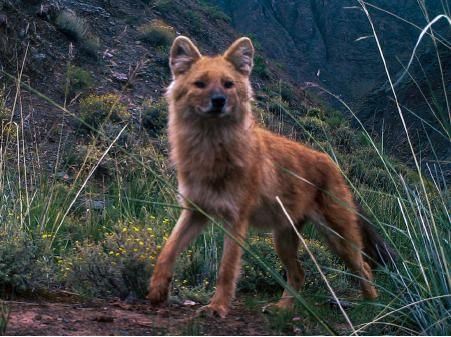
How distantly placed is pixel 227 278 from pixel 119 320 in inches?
40.3

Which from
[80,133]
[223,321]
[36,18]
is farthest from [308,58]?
[223,321]

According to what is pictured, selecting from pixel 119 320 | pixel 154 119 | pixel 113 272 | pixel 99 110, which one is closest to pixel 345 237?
pixel 113 272

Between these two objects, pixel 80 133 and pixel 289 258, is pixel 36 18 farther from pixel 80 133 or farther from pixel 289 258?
pixel 289 258

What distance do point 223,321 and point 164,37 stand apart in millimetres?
22755

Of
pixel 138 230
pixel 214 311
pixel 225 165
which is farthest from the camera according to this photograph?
pixel 138 230

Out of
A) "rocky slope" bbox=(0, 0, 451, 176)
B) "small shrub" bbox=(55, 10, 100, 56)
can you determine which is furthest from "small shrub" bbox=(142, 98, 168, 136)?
"small shrub" bbox=(55, 10, 100, 56)

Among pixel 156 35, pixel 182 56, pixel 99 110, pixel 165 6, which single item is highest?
pixel 165 6

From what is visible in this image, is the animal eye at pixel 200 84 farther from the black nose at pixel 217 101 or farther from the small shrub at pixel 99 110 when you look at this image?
the small shrub at pixel 99 110

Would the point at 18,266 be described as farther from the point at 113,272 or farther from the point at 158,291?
the point at 158,291

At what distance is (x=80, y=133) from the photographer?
18109mm

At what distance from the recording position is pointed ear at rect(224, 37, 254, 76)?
6.90 meters

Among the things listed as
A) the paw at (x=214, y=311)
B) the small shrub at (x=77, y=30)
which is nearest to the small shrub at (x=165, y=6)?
the small shrub at (x=77, y=30)

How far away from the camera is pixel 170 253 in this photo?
242 inches

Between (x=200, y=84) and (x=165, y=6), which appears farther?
(x=165, y=6)
